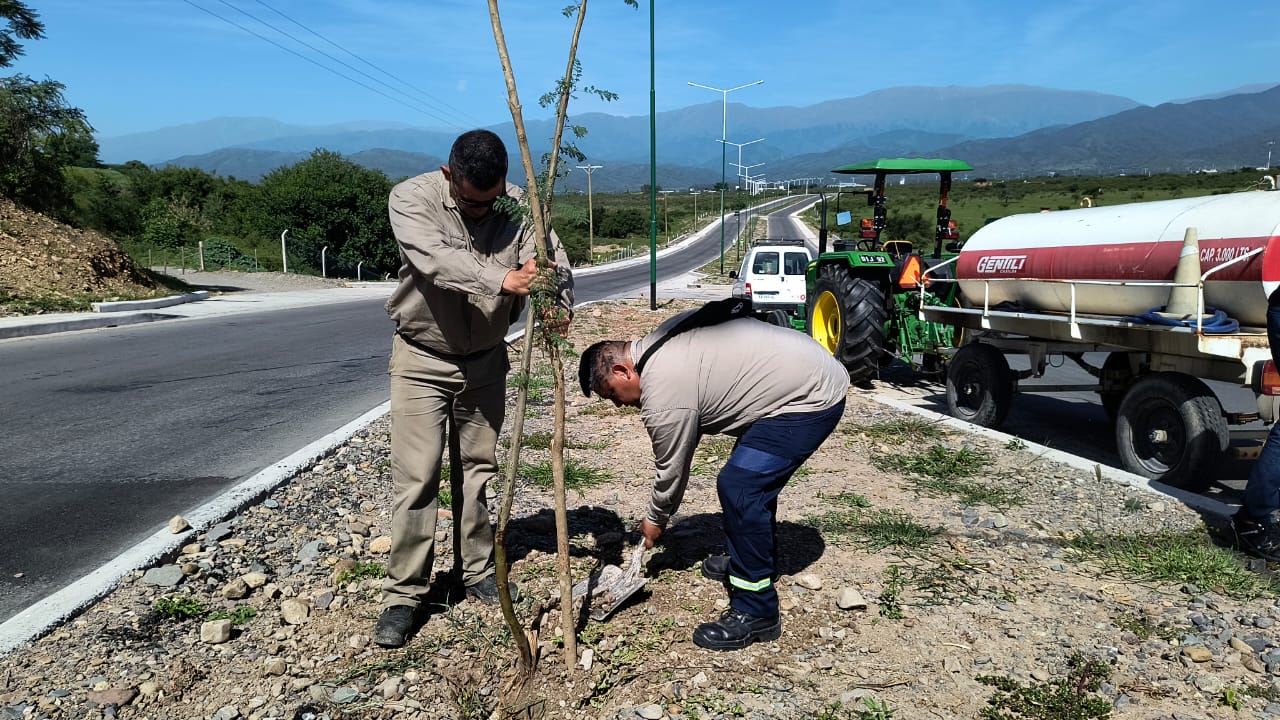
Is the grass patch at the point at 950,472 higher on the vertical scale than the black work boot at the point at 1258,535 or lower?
lower

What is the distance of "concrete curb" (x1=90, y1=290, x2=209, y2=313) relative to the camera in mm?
16734

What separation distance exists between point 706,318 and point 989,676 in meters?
1.77

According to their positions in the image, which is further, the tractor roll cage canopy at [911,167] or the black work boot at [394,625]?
the tractor roll cage canopy at [911,167]

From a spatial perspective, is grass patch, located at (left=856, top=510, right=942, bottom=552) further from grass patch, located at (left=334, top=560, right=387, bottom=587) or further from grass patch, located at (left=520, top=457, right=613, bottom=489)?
grass patch, located at (left=334, top=560, right=387, bottom=587)

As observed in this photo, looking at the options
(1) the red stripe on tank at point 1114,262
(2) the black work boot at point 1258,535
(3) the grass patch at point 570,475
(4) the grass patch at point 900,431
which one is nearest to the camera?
(2) the black work boot at point 1258,535

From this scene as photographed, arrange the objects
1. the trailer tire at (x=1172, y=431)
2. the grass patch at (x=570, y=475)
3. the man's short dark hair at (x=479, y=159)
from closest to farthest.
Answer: the man's short dark hair at (x=479, y=159), the trailer tire at (x=1172, y=431), the grass patch at (x=570, y=475)

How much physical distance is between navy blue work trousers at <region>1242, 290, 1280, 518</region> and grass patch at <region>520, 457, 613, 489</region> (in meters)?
3.66

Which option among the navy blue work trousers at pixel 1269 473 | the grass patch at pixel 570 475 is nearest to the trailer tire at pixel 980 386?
the navy blue work trousers at pixel 1269 473

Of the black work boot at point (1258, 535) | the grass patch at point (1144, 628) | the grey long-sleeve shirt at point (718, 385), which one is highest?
the grey long-sleeve shirt at point (718, 385)

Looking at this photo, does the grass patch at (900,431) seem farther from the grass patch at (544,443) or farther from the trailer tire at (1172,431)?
the grass patch at (544,443)

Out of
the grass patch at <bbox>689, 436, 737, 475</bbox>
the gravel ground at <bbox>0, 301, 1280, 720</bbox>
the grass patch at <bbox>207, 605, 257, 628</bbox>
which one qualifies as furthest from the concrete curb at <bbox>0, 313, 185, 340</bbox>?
the grass patch at <bbox>207, 605, 257, 628</bbox>

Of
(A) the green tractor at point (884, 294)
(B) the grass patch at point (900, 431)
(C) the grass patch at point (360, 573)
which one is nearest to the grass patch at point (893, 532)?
(B) the grass patch at point (900, 431)

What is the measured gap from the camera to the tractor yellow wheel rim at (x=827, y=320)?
1082 cm

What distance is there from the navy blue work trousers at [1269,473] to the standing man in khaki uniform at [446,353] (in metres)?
3.60
